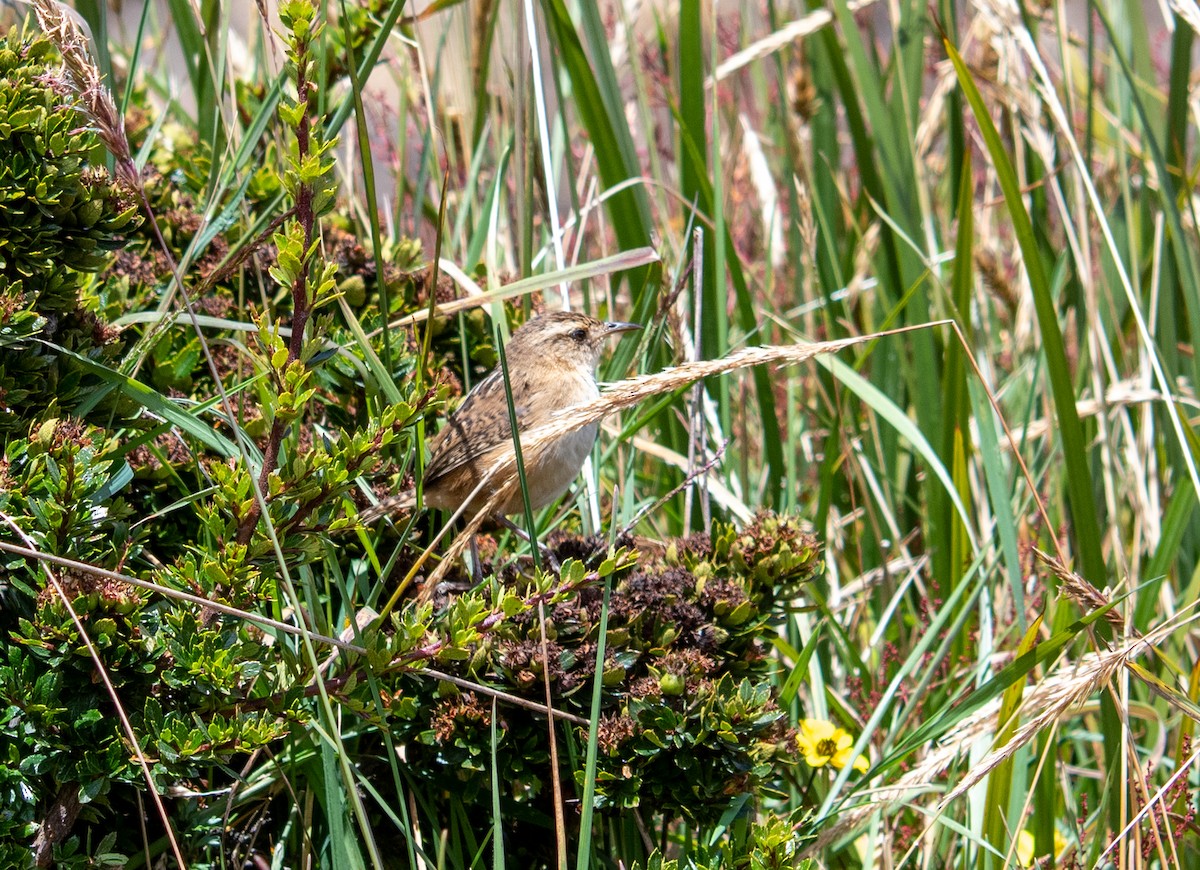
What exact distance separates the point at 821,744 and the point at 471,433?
119cm

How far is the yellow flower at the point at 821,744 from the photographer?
2.74 meters

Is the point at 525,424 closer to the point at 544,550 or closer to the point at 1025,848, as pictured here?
the point at 544,550

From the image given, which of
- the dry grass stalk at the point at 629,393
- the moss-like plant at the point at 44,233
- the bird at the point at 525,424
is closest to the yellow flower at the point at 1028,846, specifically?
the bird at the point at 525,424

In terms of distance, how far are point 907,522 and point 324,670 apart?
2342 millimetres

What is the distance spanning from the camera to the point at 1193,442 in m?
2.98

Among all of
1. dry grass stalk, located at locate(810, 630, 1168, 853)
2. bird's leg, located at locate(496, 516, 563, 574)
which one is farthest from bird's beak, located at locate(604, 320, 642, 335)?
dry grass stalk, located at locate(810, 630, 1168, 853)

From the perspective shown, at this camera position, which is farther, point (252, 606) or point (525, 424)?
point (525, 424)

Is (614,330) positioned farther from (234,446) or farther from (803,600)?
(234,446)

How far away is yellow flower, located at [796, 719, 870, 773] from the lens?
274cm

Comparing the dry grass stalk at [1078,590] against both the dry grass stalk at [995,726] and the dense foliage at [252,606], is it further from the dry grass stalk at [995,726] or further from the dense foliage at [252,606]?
the dense foliage at [252,606]

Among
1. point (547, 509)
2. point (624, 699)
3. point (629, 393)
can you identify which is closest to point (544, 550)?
point (624, 699)

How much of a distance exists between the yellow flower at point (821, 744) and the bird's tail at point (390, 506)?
1.02 meters

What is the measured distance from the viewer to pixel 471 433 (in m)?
3.18

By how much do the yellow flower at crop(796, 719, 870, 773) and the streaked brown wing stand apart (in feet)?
3.47
